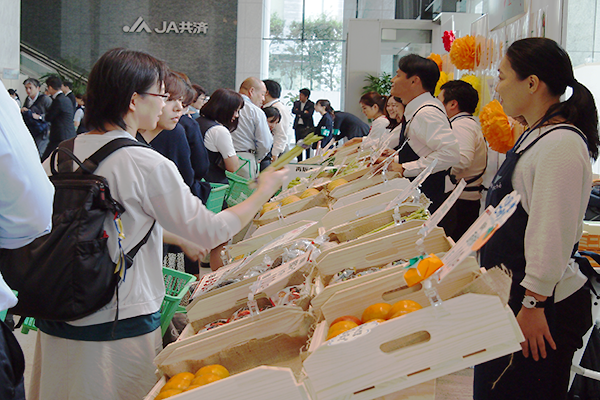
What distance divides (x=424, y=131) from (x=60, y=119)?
21.7ft

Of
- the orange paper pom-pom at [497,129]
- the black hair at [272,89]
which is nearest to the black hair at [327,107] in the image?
the black hair at [272,89]

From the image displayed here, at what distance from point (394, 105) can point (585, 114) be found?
144 inches

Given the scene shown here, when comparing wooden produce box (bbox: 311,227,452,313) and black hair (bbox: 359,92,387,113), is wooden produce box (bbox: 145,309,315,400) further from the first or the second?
black hair (bbox: 359,92,387,113)

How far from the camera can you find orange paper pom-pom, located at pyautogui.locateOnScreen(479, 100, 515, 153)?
11.0 ft

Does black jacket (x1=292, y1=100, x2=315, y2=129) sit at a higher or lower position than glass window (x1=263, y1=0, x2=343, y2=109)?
lower

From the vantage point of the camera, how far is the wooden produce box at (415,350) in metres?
0.97

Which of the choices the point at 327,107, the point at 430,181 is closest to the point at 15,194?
the point at 430,181

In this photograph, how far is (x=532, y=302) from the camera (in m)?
1.55

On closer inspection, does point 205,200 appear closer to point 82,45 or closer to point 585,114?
point 585,114

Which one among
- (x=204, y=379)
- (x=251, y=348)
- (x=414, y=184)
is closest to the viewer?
(x=204, y=379)

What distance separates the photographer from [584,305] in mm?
1685

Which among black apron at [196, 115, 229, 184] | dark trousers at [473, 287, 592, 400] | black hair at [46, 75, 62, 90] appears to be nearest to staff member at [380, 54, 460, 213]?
dark trousers at [473, 287, 592, 400]

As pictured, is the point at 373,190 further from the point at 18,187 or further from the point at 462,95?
the point at 18,187

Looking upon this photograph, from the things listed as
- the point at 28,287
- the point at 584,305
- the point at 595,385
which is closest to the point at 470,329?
the point at 584,305
